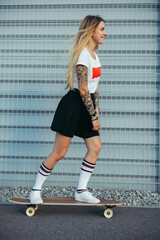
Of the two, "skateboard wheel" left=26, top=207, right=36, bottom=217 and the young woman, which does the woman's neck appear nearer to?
the young woman

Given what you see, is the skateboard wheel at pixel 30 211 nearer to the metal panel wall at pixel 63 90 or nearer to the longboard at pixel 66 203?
the longboard at pixel 66 203

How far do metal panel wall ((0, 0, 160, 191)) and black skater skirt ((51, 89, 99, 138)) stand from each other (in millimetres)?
1378

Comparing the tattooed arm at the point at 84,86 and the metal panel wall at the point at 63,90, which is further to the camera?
the metal panel wall at the point at 63,90

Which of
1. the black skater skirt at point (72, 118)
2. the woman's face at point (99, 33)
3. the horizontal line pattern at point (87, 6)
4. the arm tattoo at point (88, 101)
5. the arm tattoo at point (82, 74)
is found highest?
the horizontal line pattern at point (87, 6)

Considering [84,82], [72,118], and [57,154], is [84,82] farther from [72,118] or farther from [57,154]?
[57,154]

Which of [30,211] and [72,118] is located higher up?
[72,118]

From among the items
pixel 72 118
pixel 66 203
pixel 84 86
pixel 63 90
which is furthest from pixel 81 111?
pixel 63 90

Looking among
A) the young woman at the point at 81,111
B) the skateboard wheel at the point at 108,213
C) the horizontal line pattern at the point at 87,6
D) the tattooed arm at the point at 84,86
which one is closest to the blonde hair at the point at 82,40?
the young woman at the point at 81,111

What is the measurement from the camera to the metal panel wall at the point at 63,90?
16.1 ft

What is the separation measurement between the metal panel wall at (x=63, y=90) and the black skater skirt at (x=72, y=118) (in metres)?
1.38

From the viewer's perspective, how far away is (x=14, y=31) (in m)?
5.09

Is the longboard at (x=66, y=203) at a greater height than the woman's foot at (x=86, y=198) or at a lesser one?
lesser

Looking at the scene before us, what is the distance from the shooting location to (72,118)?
3.54 m

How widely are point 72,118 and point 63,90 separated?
1.54 metres
